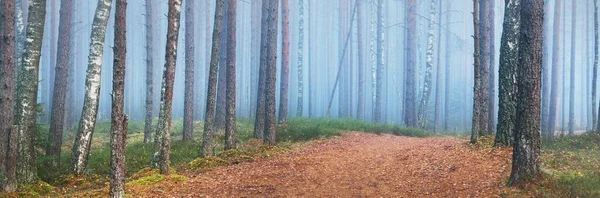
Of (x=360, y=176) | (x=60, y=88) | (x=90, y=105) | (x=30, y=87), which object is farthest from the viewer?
(x=60, y=88)

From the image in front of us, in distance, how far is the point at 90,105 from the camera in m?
12.5

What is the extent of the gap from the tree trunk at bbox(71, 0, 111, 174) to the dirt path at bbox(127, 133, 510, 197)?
10.1 feet

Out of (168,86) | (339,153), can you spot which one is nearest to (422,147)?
(339,153)

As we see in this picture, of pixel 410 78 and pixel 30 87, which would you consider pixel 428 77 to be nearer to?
pixel 410 78

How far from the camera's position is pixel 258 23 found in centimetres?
3831

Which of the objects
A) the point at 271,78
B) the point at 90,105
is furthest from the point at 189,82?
the point at 90,105

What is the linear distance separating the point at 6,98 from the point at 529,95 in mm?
10756

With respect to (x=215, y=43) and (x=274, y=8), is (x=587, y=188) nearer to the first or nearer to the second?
(x=215, y=43)

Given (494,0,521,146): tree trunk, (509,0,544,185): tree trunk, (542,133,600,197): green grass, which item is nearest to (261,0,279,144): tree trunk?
(494,0,521,146): tree trunk

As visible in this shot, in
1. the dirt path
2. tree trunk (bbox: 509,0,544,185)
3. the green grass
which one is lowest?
the dirt path

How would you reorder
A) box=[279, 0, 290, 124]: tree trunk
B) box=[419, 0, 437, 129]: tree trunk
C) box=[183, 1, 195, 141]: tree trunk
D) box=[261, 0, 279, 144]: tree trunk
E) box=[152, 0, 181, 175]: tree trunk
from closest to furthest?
box=[152, 0, 181, 175]: tree trunk
box=[261, 0, 279, 144]: tree trunk
box=[183, 1, 195, 141]: tree trunk
box=[279, 0, 290, 124]: tree trunk
box=[419, 0, 437, 129]: tree trunk

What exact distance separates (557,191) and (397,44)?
58.5 meters

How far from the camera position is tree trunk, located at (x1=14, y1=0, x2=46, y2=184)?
1119cm

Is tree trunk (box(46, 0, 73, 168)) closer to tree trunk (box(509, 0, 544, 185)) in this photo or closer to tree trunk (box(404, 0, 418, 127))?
tree trunk (box(509, 0, 544, 185))
